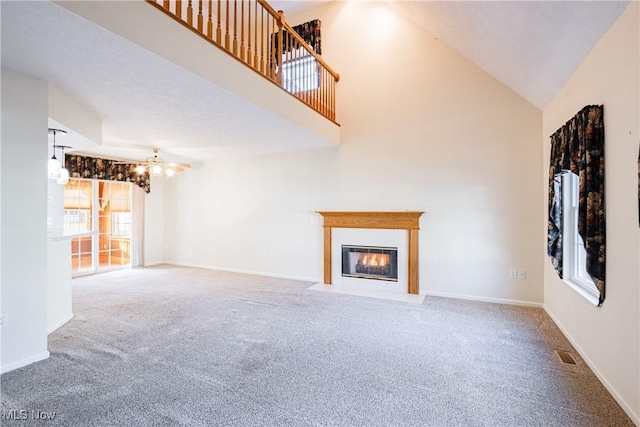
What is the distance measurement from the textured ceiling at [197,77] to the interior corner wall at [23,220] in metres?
0.27

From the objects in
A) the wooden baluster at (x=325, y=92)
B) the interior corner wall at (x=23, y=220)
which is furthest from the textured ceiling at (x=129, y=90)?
the wooden baluster at (x=325, y=92)

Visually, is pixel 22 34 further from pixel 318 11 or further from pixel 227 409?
pixel 318 11

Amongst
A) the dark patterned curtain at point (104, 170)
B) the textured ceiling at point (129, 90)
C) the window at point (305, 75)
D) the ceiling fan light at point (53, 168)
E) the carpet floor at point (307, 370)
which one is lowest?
the carpet floor at point (307, 370)

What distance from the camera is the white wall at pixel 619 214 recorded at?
5.95ft

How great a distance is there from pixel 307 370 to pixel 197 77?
8.42ft

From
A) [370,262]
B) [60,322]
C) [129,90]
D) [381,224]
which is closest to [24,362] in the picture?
[60,322]

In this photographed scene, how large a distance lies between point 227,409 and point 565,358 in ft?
9.00

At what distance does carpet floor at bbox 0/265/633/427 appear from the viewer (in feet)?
6.09

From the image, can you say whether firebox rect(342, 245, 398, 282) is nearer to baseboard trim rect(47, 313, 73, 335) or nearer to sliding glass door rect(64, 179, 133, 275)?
baseboard trim rect(47, 313, 73, 335)

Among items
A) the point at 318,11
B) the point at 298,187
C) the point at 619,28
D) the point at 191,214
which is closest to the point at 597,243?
the point at 619,28

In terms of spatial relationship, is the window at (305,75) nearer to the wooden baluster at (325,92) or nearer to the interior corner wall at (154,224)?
the wooden baluster at (325,92)

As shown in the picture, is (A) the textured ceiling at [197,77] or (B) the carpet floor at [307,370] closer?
(B) the carpet floor at [307,370]

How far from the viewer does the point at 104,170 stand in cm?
612

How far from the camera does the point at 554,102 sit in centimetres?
340
